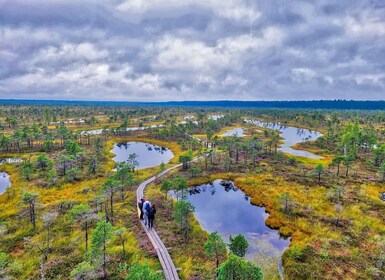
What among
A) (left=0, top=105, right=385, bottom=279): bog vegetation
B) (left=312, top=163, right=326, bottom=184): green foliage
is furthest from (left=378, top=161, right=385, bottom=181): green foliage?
(left=312, top=163, right=326, bottom=184): green foliage

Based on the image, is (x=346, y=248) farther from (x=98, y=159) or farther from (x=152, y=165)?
(x=98, y=159)

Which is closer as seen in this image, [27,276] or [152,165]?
[27,276]

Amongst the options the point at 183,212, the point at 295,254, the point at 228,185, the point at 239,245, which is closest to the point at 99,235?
the point at 183,212

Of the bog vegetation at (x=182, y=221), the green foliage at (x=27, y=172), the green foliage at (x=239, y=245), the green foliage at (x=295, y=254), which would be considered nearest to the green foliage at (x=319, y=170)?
the bog vegetation at (x=182, y=221)

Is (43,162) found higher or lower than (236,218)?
higher

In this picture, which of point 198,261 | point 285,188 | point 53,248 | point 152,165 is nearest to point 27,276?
point 53,248

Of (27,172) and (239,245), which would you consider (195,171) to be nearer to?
(239,245)
